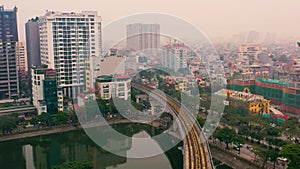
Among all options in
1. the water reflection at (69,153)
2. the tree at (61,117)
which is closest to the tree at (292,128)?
the water reflection at (69,153)

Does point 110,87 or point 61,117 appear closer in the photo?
point 61,117

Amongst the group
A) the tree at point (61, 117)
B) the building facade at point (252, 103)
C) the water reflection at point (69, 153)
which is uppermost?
the building facade at point (252, 103)

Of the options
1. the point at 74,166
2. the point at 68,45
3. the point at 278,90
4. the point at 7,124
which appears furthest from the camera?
the point at 68,45

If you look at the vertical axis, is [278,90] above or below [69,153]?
above

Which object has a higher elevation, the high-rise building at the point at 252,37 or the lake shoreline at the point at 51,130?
the high-rise building at the point at 252,37

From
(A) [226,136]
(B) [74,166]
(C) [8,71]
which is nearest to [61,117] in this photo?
(B) [74,166]

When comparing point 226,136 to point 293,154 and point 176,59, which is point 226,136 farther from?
point 176,59

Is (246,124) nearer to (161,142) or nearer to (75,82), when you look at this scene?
(161,142)

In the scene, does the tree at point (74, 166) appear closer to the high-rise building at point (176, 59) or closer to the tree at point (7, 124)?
the tree at point (7, 124)
